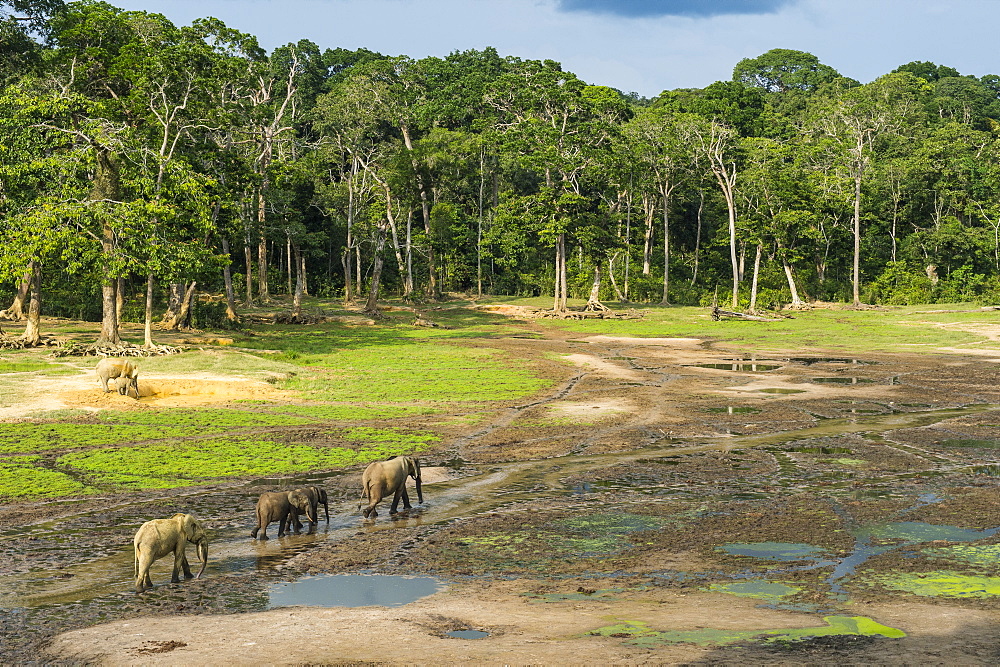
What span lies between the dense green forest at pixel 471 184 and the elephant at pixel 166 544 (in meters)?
21.7

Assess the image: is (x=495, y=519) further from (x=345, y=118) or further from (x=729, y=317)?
(x=345, y=118)

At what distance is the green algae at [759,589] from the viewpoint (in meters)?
9.08

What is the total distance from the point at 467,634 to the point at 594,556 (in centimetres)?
308

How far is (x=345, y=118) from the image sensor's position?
67.2 metres

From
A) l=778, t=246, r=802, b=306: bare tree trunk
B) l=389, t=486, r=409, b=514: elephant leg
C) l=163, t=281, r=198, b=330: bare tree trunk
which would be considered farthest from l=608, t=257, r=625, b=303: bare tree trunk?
l=389, t=486, r=409, b=514: elephant leg

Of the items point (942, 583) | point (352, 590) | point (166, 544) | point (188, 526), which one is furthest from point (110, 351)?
point (942, 583)

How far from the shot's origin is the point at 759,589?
9.34 m

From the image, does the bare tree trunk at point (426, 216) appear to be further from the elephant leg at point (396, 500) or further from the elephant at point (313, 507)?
the elephant at point (313, 507)

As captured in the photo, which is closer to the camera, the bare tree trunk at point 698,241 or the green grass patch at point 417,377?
the green grass patch at point 417,377

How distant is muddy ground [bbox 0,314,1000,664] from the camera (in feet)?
25.1

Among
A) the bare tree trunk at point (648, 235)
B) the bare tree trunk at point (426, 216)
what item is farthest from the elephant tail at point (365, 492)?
the bare tree trunk at point (648, 235)

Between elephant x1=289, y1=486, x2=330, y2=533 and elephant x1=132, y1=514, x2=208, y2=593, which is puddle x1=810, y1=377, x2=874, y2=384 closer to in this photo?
elephant x1=289, y1=486, x2=330, y2=533

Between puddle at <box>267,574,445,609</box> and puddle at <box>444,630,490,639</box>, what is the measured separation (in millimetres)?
1244

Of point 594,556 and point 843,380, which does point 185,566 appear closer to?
point 594,556
